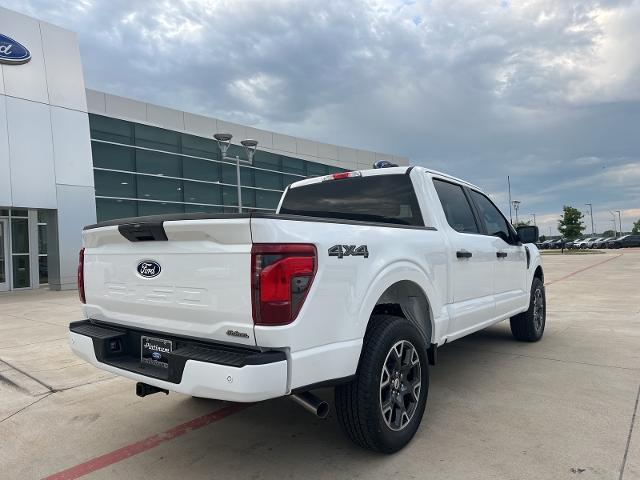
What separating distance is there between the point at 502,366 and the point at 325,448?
2.68 m

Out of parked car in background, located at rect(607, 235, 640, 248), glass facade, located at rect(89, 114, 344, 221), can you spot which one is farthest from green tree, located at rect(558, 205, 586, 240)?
glass facade, located at rect(89, 114, 344, 221)

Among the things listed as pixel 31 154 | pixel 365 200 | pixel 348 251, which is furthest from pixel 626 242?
pixel 348 251

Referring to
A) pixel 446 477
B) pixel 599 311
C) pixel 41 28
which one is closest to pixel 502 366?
pixel 446 477

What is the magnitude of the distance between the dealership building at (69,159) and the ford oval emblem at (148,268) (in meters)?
12.0

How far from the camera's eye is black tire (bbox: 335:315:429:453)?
9.49ft

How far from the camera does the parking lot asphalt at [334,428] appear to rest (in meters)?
3.01

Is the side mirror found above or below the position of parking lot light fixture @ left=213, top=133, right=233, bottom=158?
below

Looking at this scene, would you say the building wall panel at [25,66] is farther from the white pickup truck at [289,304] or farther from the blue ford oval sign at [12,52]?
the white pickup truck at [289,304]

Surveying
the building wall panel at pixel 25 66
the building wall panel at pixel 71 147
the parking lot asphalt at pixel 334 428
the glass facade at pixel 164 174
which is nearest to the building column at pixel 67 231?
the building wall panel at pixel 71 147

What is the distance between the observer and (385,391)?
3.09 metres

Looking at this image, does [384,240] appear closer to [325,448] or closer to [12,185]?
[325,448]

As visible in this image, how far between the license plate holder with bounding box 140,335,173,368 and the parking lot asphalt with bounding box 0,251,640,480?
0.72 metres

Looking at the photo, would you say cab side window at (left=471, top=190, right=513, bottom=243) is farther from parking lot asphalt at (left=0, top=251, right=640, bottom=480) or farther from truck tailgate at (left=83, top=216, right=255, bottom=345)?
truck tailgate at (left=83, top=216, right=255, bottom=345)

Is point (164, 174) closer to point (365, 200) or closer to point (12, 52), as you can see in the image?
point (12, 52)
